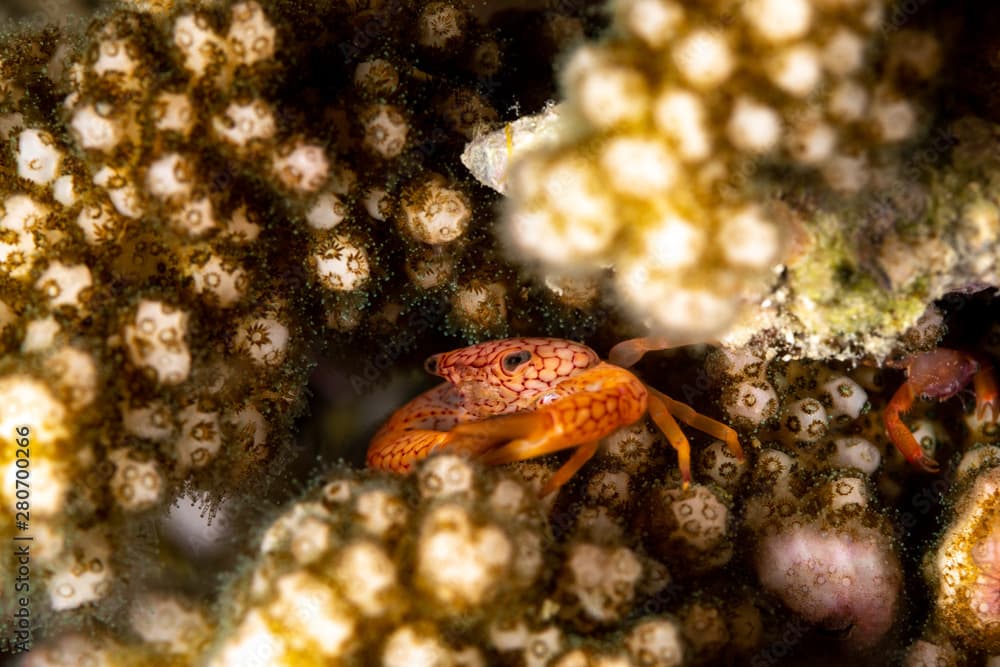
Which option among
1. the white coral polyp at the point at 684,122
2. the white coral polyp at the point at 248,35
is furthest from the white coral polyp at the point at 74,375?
the white coral polyp at the point at 684,122

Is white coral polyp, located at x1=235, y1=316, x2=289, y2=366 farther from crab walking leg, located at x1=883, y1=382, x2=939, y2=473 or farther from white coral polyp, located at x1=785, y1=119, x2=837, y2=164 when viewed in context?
crab walking leg, located at x1=883, y1=382, x2=939, y2=473

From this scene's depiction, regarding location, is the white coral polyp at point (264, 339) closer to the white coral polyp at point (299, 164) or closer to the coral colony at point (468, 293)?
the coral colony at point (468, 293)

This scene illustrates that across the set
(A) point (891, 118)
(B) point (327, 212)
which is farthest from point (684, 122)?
(B) point (327, 212)

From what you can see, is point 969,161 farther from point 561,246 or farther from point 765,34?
point 561,246

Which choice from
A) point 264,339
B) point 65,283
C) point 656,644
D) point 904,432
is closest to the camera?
point 656,644

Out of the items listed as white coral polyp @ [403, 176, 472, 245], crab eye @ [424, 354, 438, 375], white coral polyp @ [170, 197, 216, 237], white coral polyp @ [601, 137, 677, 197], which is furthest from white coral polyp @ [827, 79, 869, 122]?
crab eye @ [424, 354, 438, 375]

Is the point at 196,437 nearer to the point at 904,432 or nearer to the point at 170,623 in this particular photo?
the point at 170,623

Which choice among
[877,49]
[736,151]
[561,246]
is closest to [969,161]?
[877,49]
